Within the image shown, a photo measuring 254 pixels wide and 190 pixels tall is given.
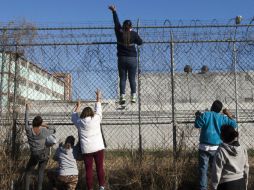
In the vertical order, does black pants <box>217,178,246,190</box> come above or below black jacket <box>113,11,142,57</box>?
below

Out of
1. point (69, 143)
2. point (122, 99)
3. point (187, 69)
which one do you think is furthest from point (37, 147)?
point (187, 69)

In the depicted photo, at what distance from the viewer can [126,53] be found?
7.36 meters

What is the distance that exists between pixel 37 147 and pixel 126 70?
2.13m

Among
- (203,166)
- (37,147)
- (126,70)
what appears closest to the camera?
(203,166)

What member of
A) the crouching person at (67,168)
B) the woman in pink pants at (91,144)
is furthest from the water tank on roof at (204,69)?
the crouching person at (67,168)

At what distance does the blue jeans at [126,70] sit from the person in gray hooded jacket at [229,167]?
107 inches

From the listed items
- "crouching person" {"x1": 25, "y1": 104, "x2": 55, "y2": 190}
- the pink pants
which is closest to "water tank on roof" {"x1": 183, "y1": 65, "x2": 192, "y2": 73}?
the pink pants

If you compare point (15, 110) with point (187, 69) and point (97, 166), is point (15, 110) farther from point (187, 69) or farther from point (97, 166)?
point (187, 69)

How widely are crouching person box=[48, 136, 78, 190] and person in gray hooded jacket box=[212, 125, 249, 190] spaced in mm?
2597

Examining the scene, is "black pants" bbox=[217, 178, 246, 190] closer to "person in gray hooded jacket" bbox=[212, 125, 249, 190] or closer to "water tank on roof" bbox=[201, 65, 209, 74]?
"person in gray hooded jacket" bbox=[212, 125, 249, 190]

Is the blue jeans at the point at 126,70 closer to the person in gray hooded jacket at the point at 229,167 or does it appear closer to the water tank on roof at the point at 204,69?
the water tank on roof at the point at 204,69

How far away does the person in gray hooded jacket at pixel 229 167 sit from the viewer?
4.98 meters

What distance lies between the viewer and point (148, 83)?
300 inches

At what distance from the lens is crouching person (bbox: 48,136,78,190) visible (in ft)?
21.8
